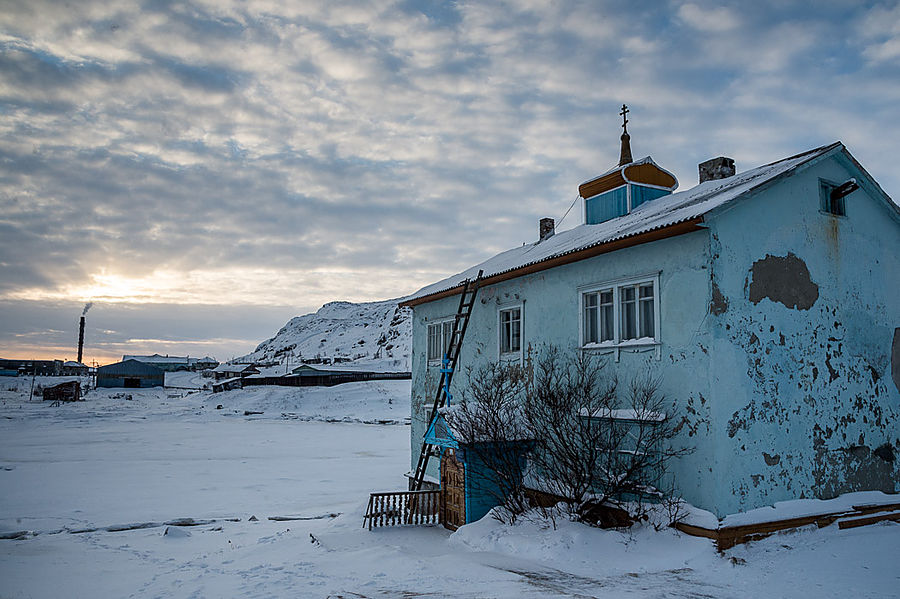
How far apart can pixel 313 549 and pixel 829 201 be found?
39.4 ft

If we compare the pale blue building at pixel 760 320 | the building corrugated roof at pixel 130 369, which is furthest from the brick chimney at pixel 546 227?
the building corrugated roof at pixel 130 369

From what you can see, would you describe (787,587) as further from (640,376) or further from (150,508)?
(150,508)

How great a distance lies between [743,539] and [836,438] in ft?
10.6

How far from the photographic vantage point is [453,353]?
18.3 meters

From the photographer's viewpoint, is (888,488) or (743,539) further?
(888,488)

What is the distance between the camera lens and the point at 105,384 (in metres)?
108

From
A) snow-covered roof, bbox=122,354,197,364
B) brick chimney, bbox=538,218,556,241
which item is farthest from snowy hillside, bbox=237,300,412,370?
brick chimney, bbox=538,218,556,241

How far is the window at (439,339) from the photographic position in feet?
62.0

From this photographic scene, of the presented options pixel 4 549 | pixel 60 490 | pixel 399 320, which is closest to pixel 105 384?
pixel 399 320

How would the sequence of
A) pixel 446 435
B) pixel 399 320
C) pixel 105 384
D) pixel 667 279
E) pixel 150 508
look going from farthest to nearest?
pixel 399 320
pixel 105 384
pixel 150 508
pixel 446 435
pixel 667 279

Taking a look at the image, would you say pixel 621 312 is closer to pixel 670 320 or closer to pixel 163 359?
pixel 670 320

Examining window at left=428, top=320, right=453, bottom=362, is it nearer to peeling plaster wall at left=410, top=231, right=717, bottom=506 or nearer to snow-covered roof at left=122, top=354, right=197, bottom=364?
peeling plaster wall at left=410, top=231, right=717, bottom=506

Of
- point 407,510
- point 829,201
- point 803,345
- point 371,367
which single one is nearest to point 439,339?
point 407,510

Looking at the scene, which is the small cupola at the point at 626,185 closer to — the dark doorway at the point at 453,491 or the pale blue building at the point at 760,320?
the pale blue building at the point at 760,320
